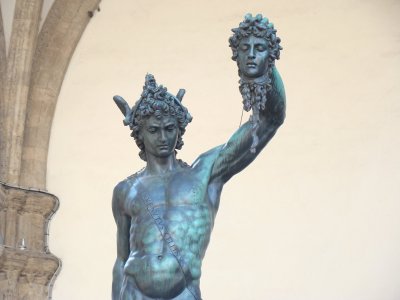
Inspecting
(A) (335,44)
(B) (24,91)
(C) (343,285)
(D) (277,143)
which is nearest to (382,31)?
(A) (335,44)

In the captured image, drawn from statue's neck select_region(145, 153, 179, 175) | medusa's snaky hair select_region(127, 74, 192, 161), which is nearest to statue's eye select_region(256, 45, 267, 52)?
medusa's snaky hair select_region(127, 74, 192, 161)

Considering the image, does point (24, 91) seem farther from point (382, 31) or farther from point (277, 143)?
point (382, 31)

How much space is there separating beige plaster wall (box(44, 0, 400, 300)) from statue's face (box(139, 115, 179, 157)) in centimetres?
846

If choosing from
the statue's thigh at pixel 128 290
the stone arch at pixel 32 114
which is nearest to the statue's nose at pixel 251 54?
the statue's thigh at pixel 128 290

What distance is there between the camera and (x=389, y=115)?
1382 cm

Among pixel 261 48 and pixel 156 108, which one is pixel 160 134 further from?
pixel 261 48

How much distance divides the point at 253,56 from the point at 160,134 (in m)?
0.40

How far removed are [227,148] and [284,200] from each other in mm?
8862

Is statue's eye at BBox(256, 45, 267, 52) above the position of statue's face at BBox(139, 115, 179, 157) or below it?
above

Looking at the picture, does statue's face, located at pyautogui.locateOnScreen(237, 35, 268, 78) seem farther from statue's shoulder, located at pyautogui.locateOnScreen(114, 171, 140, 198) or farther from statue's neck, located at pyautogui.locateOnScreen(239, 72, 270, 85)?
statue's shoulder, located at pyautogui.locateOnScreen(114, 171, 140, 198)

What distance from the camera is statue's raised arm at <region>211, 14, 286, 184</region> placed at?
4801mm

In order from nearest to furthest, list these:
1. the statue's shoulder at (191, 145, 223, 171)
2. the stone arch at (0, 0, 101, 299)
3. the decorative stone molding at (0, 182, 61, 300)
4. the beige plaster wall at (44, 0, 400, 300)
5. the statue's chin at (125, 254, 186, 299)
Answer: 1. the statue's chin at (125, 254, 186, 299)
2. the statue's shoulder at (191, 145, 223, 171)
3. the beige plaster wall at (44, 0, 400, 300)
4. the decorative stone molding at (0, 182, 61, 300)
5. the stone arch at (0, 0, 101, 299)

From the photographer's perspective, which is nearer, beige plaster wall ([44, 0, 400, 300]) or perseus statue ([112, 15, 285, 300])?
perseus statue ([112, 15, 285, 300])

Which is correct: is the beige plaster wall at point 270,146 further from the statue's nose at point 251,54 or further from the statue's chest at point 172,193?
the statue's nose at point 251,54
